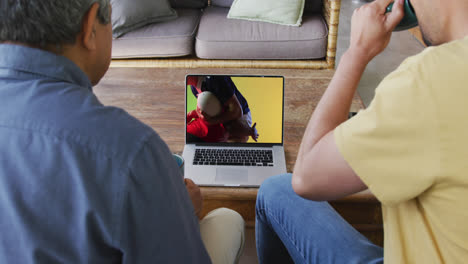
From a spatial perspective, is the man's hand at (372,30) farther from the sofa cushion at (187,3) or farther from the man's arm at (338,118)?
the sofa cushion at (187,3)

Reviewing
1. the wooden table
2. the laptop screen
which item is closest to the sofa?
the wooden table

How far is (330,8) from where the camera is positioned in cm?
242

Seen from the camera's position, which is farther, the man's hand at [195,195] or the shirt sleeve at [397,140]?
the man's hand at [195,195]

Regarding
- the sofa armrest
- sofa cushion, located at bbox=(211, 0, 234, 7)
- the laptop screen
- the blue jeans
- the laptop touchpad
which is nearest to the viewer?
the blue jeans

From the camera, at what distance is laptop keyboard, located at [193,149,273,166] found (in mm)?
1194

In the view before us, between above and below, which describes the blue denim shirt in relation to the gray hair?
below

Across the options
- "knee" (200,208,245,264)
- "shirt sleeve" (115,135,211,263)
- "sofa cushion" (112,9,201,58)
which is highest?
"shirt sleeve" (115,135,211,263)

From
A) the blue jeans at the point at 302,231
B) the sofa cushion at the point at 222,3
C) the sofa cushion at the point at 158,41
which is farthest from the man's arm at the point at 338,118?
the sofa cushion at the point at 222,3

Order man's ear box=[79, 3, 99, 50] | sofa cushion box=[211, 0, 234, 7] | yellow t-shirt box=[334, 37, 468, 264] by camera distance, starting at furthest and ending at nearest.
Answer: sofa cushion box=[211, 0, 234, 7], man's ear box=[79, 3, 99, 50], yellow t-shirt box=[334, 37, 468, 264]

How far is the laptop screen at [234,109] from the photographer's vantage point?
1270 mm

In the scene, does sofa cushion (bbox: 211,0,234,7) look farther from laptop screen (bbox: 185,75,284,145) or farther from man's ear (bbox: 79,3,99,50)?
man's ear (bbox: 79,3,99,50)

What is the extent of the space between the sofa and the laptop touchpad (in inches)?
55.8

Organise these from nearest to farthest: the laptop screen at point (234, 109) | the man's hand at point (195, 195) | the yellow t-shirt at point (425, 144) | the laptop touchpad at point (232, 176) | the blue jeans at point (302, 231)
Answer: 1. the yellow t-shirt at point (425, 144)
2. the blue jeans at point (302, 231)
3. the man's hand at point (195, 195)
4. the laptop touchpad at point (232, 176)
5. the laptop screen at point (234, 109)

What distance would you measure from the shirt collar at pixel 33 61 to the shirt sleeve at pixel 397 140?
44 cm
